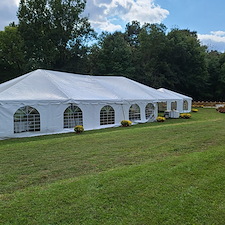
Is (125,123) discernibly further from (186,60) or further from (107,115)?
(186,60)

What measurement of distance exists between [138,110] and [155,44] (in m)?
17.7

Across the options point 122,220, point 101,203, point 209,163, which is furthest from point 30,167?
point 209,163

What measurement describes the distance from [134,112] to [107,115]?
203 cm

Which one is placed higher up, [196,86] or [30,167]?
[196,86]

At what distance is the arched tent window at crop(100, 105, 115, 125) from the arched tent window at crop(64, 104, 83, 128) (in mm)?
1221

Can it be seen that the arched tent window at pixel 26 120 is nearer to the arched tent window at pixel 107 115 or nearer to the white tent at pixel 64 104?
the white tent at pixel 64 104

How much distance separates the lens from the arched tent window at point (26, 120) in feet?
30.0

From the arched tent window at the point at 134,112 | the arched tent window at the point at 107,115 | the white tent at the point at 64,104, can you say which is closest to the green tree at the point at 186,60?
the white tent at the point at 64,104

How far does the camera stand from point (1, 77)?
25062 millimetres

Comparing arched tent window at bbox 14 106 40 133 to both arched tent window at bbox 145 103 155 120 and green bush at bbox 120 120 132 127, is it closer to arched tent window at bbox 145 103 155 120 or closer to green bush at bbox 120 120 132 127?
green bush at bbox 120 120 132 127

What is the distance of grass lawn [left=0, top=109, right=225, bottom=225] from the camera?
2.64 metres

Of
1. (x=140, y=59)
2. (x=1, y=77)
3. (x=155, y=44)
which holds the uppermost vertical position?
(x=155, y=44)

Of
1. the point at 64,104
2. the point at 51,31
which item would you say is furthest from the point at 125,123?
the point at 51,31

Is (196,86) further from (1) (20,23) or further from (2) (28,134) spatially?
(2) (28,134)
